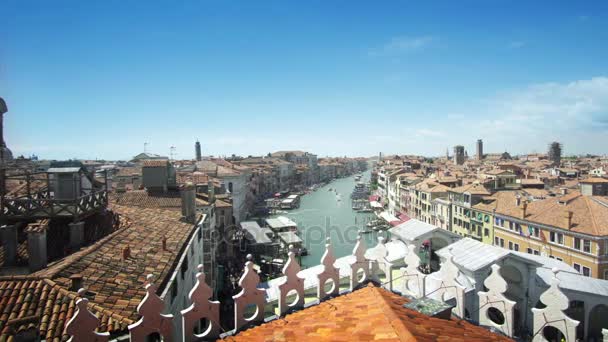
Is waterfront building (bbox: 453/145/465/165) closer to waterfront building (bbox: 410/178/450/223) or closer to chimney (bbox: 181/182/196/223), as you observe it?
waterfront building (bbox: 410/178/450/223)

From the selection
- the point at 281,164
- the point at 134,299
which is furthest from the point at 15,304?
the point at 281,164

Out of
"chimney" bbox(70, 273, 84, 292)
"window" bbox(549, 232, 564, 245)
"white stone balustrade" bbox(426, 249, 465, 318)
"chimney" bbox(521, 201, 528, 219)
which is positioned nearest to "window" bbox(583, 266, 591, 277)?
"window" bbox(549, 232, 564, 245)

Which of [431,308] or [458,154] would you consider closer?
[431,308]

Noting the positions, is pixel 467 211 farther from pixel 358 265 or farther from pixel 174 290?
pixel 358 265

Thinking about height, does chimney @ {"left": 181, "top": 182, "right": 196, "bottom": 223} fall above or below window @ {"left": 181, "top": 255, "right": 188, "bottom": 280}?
above

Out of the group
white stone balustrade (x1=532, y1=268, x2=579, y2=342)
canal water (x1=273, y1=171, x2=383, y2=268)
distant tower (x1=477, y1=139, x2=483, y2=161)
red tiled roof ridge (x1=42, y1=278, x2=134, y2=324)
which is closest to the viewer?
white stone balustrade (x1=532, y1=268, x2=579, y2=342)

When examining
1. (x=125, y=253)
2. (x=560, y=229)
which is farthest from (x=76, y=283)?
(x=560, y=229)
